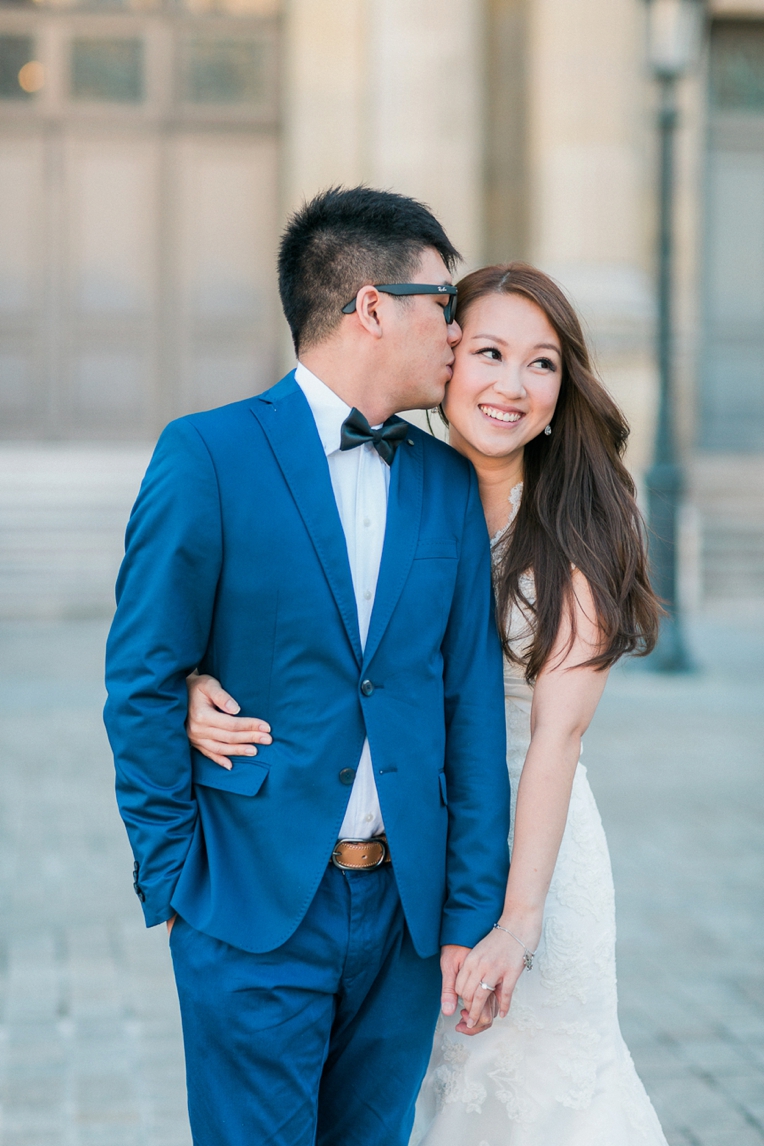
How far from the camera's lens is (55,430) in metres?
13.2

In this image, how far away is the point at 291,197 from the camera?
493 inches

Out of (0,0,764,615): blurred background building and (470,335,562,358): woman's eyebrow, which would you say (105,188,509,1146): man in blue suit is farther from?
(0,0,764,615): blurred background building

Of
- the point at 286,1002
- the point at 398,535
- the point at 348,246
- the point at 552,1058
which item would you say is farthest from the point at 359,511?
the point at 552,1058

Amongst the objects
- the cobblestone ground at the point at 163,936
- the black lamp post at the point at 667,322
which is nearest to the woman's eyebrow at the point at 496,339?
the cobblestone ground at the point at 163,936

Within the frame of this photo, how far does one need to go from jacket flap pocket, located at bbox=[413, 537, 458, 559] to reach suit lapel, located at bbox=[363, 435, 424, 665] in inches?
0.5

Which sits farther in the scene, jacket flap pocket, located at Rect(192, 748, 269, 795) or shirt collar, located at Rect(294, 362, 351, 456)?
shirt collar, located at Rect(294, 362, 351, 456)

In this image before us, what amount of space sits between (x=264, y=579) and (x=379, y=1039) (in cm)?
82

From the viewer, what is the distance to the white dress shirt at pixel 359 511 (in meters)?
2.20

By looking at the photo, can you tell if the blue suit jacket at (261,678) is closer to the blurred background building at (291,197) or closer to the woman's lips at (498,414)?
the woman's lips at (498,414)

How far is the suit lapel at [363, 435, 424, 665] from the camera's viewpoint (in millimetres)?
2158

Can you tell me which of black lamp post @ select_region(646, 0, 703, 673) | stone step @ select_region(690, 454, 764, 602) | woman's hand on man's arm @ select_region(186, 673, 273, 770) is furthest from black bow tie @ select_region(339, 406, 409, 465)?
stone step @ select_region(690, 454, 764, 602)

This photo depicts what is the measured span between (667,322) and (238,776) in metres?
8.42

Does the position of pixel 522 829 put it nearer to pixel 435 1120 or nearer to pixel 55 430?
pixel 435 1120

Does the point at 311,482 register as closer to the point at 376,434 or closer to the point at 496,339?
the point at 376,434
